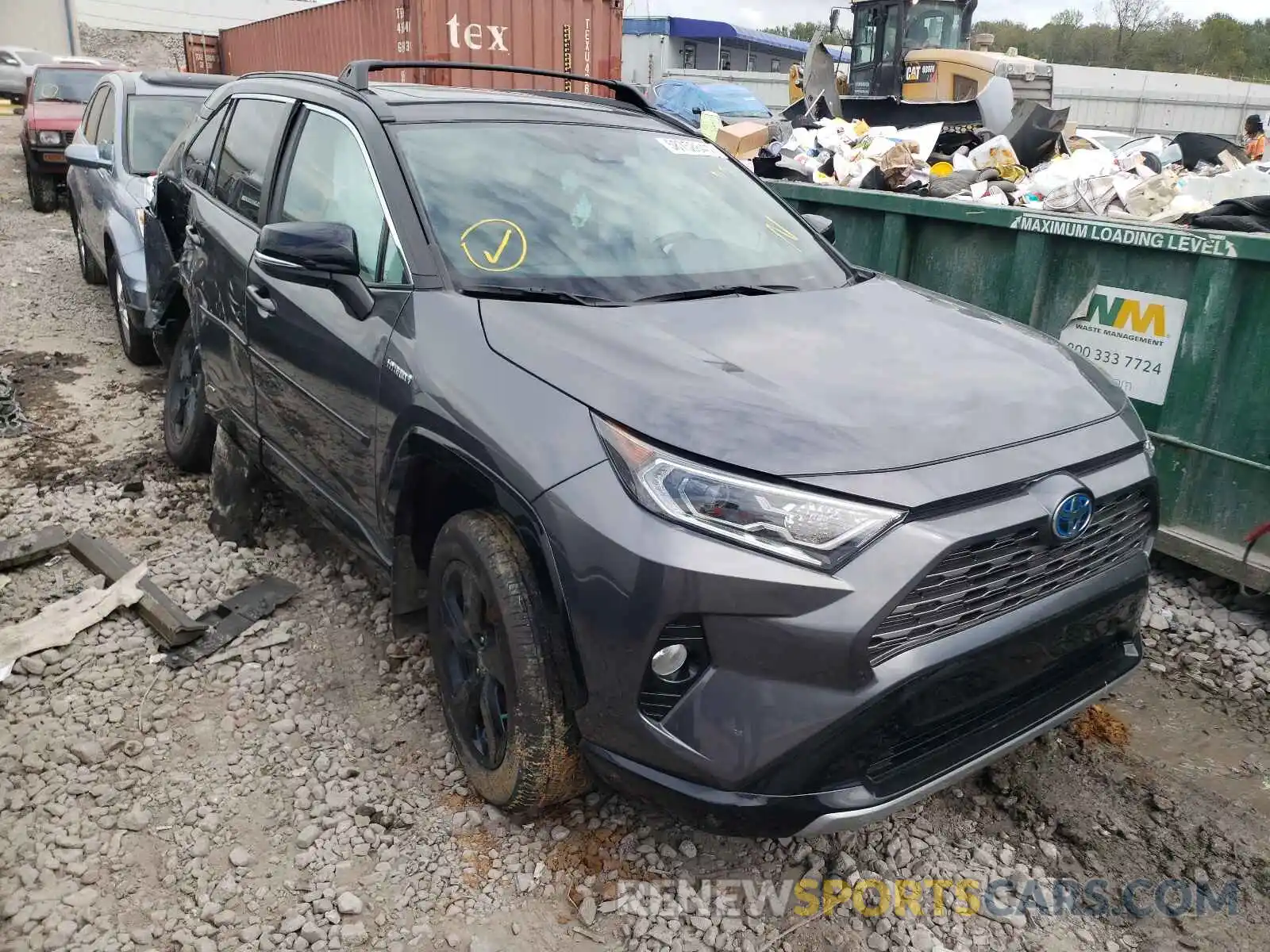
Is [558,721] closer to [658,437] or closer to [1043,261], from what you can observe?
[658,437]

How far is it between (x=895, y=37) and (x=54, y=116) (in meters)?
11.5

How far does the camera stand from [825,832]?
2.15 meters

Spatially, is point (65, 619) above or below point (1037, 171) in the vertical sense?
below

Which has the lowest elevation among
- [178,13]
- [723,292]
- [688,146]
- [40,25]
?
[723,292]

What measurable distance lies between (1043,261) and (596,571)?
318 cm

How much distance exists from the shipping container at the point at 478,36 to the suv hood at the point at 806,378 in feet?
26.4

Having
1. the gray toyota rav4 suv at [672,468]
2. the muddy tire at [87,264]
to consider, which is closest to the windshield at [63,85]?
the muddy tire at [87,264]

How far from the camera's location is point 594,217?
10.2ft

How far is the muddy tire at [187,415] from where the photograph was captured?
4.80m

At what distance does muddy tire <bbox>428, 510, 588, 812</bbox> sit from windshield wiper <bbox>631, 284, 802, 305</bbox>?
81 centimetres

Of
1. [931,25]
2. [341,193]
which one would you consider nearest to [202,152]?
[341,193]

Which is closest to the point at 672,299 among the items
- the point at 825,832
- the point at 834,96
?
the point at 825,832

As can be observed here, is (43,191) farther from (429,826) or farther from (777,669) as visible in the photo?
(777,669)

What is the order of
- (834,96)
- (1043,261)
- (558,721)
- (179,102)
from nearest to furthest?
(558,721) → (1043,261) → (179,102) → (834,96)
